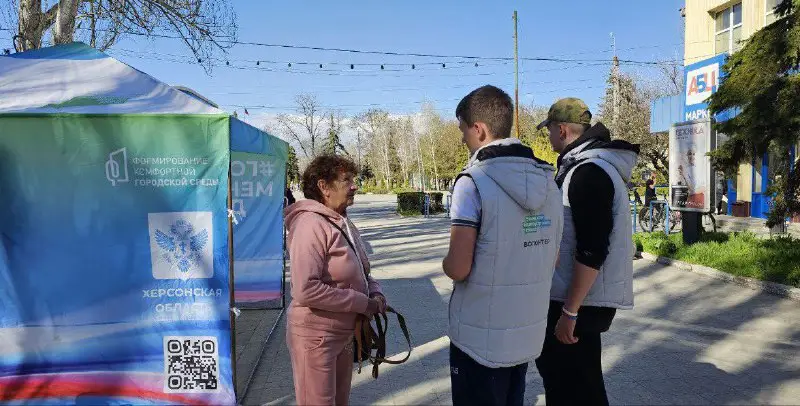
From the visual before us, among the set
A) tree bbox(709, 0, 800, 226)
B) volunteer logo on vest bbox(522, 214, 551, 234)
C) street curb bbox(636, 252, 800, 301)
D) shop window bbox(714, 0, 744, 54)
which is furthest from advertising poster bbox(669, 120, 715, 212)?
volunteer logo on vest bbox(522, 214, 551, 234)

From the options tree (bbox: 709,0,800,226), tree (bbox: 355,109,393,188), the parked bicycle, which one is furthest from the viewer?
tree (bbox: 355,109,393,188)

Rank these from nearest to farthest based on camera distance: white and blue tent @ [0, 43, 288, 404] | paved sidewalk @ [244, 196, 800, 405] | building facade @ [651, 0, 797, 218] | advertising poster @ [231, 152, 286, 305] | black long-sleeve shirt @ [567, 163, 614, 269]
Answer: black long-sleeve shirt @ [567, 163, 614, 269]
white and blue tent @ [0, 43, 288, 404]
paved sidewalk @ [244, 196, 800, 405]
advertising poster @ [231, 152, 286, 305]
building facade @ [651, 0, 797, 218]

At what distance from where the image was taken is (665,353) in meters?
4.84

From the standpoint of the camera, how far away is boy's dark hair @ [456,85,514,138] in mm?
2086

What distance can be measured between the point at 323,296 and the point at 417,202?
22066mm

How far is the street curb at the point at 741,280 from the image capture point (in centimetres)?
669

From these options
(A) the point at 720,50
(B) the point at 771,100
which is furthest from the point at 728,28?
(B) the point at 771,100

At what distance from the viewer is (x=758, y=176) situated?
59.2 feet

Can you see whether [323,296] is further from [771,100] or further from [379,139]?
[379,139]

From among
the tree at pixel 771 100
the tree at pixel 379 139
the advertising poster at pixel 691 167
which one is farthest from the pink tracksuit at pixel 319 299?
the tree at pixel 379 139

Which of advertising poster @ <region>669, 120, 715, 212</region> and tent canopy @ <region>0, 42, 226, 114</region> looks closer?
tent canopy @ <region>0, 42, 226, 114</region>

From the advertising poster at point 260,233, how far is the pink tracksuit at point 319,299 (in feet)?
13.8

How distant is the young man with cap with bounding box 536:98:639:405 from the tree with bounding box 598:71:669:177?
26846 mm

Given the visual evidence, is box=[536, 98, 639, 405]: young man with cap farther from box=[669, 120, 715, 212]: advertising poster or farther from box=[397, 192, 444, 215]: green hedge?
box=[397, 192, 444, 215]: green hedge
